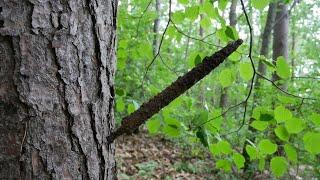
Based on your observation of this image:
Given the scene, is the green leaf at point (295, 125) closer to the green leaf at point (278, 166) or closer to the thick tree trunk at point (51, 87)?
the green leaf at point (278, 166)

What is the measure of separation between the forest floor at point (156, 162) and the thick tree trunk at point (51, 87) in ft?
14.9

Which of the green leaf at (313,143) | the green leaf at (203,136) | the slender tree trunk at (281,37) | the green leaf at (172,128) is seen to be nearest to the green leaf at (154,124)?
the green leaf at (172,128)

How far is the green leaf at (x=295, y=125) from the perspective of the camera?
1045 mm

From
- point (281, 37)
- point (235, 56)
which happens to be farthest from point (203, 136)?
point (281, 37)

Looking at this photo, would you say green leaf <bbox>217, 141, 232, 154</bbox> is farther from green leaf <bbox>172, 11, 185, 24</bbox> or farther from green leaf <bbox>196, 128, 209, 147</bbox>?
green leaf <bbox>172, 11, 185, 24</bbox>

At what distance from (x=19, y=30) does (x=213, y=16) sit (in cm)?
82

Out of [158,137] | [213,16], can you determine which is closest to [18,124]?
[213,16]

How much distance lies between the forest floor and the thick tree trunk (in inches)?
179

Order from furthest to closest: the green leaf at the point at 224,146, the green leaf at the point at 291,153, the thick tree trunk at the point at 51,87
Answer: the green leaf at the point at 224,146 < the green leaf at the point at 291,153 < the thick tree trunk at the point at 51,87

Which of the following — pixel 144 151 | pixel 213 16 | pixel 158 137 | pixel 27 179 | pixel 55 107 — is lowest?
pixel 27 179

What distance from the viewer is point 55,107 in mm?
712

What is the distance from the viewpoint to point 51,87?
0.71 m

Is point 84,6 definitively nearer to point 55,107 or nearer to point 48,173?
point 55,107

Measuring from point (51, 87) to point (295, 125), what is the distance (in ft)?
2.30
